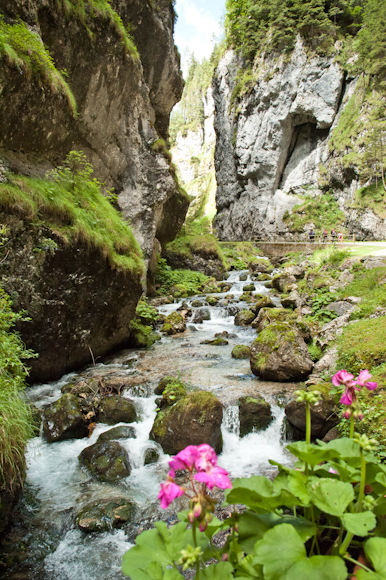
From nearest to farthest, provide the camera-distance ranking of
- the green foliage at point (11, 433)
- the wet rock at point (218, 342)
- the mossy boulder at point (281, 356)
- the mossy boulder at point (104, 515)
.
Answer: the green foliage at point (11, 433), the mossy boulder at point (104, 515), the mossy boulder at point (281, 356), the wet rock at point (218, 342)

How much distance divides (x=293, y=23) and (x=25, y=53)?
119 ft

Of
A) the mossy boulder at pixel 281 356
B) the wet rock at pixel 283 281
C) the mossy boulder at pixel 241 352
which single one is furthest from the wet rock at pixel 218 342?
the wet rock at pixel 283 281

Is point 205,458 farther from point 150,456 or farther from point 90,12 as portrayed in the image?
point 90,12

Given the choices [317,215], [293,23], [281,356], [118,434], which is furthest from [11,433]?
[293,23]

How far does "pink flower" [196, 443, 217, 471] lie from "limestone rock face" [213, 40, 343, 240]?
34872 mm

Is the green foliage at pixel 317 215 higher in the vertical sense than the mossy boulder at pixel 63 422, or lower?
higher

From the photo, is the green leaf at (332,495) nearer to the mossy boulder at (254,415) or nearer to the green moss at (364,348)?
the green moss at (364,348)

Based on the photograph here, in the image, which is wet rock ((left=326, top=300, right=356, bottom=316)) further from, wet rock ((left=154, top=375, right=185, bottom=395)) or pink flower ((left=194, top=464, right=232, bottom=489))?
pink flower ((left=194, top=464, right=232, bottom=489))

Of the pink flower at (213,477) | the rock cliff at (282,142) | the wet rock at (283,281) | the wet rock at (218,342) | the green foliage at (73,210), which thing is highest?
→ the rock cliff at (282,142)

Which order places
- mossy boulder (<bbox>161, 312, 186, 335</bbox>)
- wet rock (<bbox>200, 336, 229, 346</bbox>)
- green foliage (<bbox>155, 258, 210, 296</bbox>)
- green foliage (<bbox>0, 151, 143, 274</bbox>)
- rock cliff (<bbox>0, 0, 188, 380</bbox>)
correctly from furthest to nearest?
1. green foliage (<bbox>155, 258, 210, 296</bbox>)
2. mossy boulder (<bbox>161, 312, 186, 335</bbox>)
3. wet rock (<bbox>200, 336, 229, 346</bbox>)
4. rock cliff (<bbox>0, 0, 188, 380</bbox>)
5. green foliage (<bbox>0, 151, 143, 274</bbox>)

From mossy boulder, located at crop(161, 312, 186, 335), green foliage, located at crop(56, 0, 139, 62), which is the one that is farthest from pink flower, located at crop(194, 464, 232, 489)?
green foliage, located at crop(56, 0, 139, 62)

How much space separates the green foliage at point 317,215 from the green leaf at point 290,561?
31.1m

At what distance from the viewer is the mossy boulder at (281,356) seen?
6.98 meters

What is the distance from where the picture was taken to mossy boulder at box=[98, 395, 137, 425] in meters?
5.97
